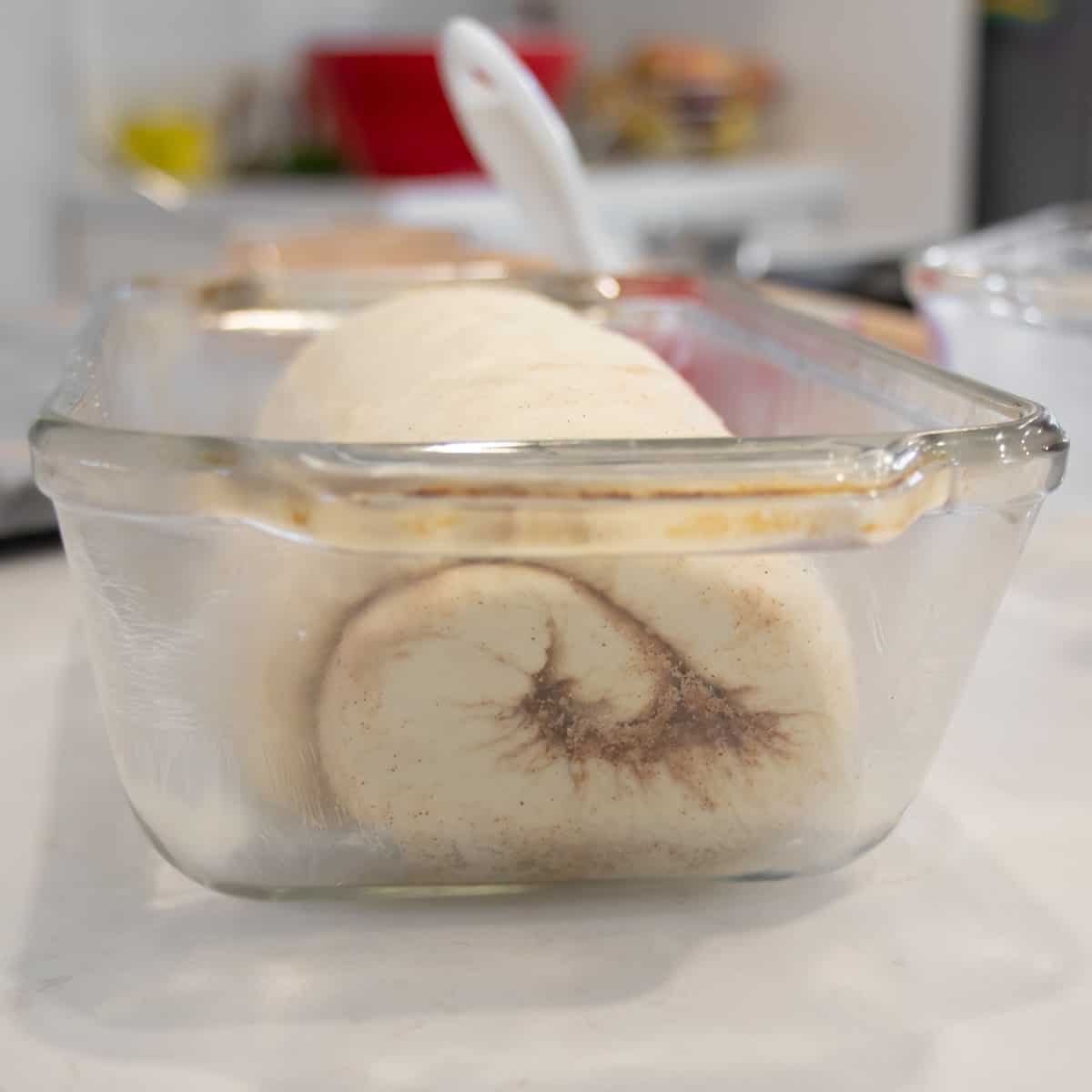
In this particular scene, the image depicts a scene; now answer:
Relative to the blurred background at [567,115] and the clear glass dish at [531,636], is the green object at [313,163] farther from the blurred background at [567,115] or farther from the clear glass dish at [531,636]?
the clear glass dish at [531,636]

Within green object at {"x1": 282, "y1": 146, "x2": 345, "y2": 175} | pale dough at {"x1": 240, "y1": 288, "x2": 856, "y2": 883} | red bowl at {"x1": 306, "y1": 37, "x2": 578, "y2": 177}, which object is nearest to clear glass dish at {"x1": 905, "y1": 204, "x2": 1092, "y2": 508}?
pale dough at {"x1": 240, "y1": 288, "x2": 856, "y2": 883}

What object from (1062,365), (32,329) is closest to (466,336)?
(1062,365)

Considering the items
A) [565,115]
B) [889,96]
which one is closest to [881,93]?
[889,96]

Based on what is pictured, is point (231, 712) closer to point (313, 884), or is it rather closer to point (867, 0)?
point (313, 884)

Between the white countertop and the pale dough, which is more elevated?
the pale dough

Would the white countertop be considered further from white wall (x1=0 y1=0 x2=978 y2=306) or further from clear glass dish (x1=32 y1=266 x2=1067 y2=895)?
white wall (x1=0 y1=0 x2=978 y2=306)

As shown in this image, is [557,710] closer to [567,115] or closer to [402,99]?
[402,99]

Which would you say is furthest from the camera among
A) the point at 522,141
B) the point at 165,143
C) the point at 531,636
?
the point at 165,143
